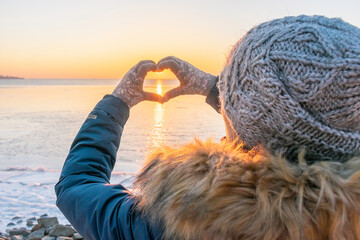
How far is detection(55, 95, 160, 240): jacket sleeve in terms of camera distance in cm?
92

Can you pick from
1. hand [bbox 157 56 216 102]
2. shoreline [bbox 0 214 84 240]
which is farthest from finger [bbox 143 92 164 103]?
shoreline [bbox 0 214 84 240]

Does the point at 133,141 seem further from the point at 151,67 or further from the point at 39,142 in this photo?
the point at 151,67

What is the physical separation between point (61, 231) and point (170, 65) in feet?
8.40

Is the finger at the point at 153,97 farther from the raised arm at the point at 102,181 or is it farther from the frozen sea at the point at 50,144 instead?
the frozen sea at the point at 50,144

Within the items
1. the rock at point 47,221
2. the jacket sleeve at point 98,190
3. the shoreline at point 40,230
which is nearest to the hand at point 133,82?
the jacket sleeve at point 98,190

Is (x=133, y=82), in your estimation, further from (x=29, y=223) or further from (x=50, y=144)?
(x=50, y=144)

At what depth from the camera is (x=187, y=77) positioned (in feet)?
5.10

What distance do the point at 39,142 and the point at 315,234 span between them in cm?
706

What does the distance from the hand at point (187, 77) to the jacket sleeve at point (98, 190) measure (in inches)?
12.5

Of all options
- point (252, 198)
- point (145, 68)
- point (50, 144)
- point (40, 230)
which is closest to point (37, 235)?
point (40, 230)

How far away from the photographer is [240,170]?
808 millimetres

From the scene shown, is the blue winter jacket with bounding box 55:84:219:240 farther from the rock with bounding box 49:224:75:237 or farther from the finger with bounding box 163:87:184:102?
the rock with bounding box 49:224:75:237

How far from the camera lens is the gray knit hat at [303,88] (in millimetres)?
831

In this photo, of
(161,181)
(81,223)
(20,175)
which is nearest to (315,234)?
(161,181)
